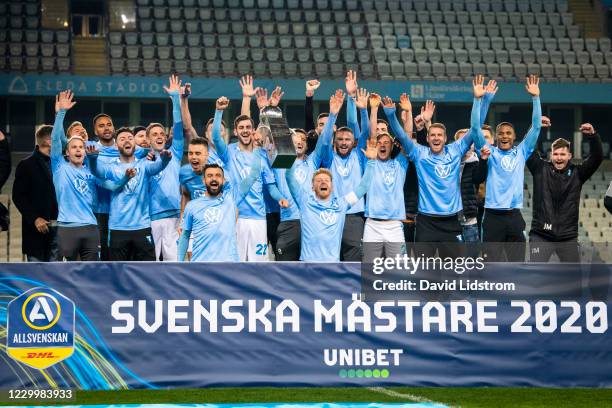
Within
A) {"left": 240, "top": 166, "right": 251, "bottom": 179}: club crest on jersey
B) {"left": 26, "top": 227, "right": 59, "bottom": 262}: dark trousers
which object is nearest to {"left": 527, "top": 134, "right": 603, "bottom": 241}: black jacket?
{"left": 240, "top": 166, "right": 251, "bottom": 179}: club crest on jersey

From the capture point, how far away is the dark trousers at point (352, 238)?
30.3 ft

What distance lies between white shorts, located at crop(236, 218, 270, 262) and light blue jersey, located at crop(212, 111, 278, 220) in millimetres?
69

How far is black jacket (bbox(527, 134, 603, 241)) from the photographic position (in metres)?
9.04

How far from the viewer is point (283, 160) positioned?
848 cm

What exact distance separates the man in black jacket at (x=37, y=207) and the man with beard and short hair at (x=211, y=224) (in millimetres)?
1651

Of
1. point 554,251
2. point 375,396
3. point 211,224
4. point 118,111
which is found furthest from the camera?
point 118,111

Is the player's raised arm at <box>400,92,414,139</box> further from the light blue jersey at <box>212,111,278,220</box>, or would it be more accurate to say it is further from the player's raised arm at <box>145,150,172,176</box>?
the player's raised arm at <box>145,150,172,176</box>

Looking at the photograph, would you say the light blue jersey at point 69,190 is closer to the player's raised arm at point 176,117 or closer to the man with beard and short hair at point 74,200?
the man with beard and short hair at point 74,200

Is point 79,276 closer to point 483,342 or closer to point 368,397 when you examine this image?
point 368,397

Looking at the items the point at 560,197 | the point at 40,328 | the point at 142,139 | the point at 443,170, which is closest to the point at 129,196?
the point at 142,139

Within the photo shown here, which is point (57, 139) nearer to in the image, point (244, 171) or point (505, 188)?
point (244, 171)

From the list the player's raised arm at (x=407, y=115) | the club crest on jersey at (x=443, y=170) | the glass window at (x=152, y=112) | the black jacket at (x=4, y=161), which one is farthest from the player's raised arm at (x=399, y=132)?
the glass window at (x=152, y=112)

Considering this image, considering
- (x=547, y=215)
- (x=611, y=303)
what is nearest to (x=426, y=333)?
(x=611, y=303)

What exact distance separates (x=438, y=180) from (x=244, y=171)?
191 cm
